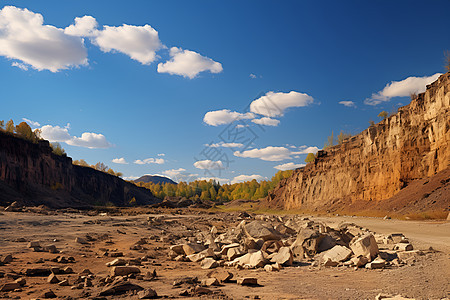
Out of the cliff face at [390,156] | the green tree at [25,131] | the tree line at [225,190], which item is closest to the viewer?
the cliff face at [390,156]

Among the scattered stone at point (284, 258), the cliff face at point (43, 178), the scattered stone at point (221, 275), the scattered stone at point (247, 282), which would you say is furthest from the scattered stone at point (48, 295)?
the cliff face at point (43, 178)

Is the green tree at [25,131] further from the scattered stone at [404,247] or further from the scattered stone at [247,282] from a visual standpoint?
the scattered stone at [404,247]

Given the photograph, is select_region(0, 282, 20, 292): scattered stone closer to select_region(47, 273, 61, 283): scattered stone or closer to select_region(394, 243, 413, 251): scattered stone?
select_region(47, 273, 61, 283): scattered stone

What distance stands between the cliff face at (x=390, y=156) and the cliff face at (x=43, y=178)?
2243 inches

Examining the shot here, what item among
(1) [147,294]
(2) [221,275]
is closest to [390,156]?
(2) [221,275]

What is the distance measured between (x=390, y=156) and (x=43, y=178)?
77665 mm

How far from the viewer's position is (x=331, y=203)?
5219cm

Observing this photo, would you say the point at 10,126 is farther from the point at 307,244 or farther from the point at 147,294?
the point at 147,294

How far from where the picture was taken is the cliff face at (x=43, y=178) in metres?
61.2

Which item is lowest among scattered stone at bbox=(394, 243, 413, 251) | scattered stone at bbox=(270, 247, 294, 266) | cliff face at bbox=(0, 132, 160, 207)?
scattered stone at bbox=(270, 247, 294, 266)

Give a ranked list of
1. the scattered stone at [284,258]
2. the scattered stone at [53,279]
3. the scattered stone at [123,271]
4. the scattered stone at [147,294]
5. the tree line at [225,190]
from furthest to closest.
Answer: the tree line at [225,190] → the scattered stone at [284,258] → the scattered stone at [123,271] → the scattered stone at [53,279] → the scattered stone at [147,294]

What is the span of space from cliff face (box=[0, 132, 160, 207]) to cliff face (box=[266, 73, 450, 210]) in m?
57.0

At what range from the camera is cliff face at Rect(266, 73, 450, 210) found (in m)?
32.8

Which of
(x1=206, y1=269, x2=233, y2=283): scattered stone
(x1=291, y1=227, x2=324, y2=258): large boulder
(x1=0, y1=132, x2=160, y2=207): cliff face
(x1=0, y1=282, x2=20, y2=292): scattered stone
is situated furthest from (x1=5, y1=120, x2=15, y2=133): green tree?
(x1=291, y1=227, x2=324, y2=258): large boulder
